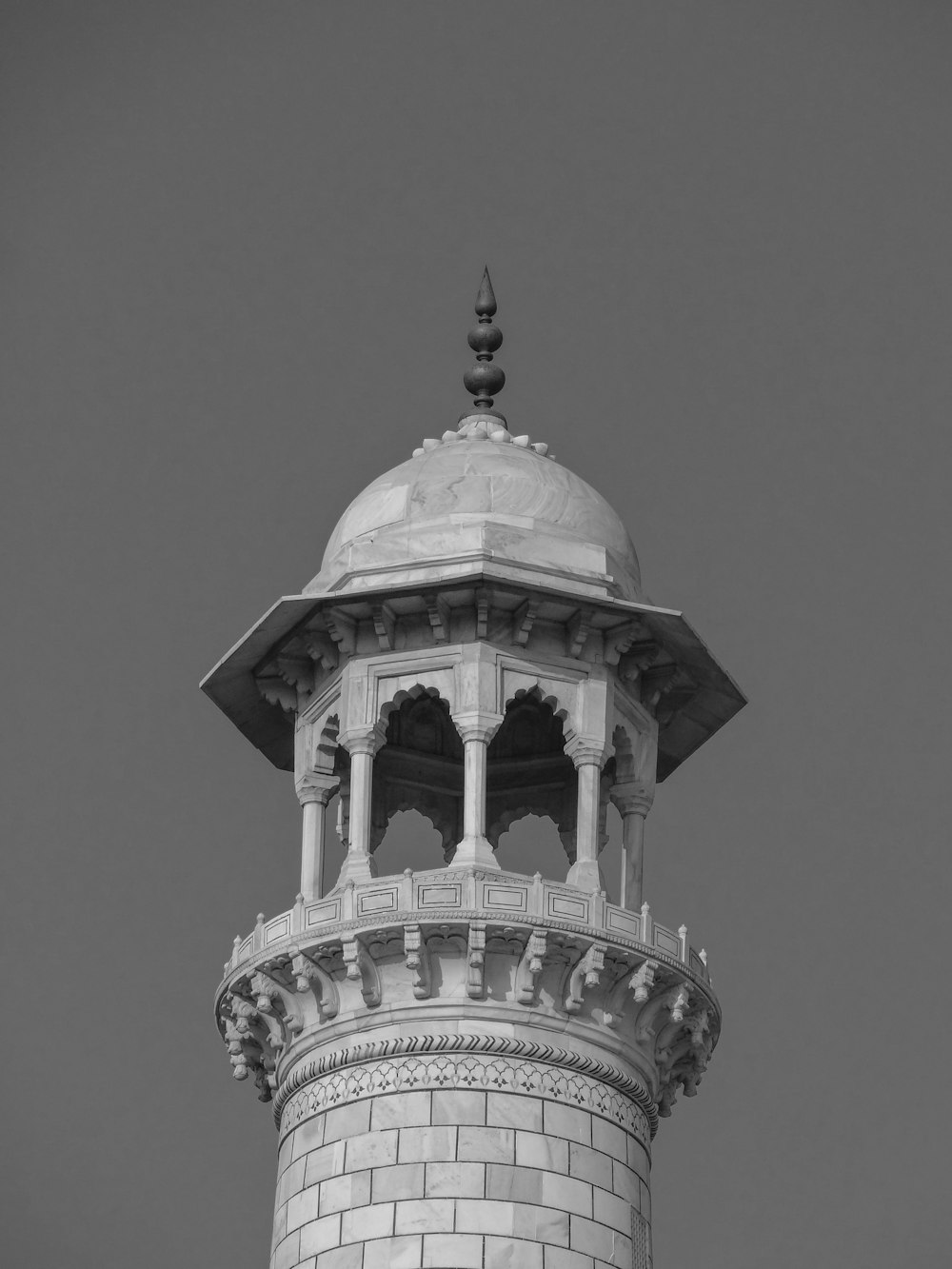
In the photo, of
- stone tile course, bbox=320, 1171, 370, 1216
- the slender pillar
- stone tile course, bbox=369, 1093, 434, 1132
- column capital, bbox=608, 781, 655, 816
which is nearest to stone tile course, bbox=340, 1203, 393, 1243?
stone tile course, bbox=320, 1171, 370, 1216

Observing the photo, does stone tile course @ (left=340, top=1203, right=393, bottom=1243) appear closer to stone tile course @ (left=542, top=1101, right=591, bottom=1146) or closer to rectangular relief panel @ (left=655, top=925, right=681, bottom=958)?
stone tile course @ (left=542, top=1101, right=591, bottom=1146)

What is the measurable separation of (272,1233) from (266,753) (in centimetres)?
778

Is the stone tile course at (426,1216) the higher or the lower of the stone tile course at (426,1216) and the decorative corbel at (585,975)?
the lower

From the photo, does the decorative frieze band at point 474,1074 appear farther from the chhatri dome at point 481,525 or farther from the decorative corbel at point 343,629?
the chhatri dome at point 481,525

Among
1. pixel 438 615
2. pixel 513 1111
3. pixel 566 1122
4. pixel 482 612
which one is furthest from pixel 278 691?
pixel 566 1122

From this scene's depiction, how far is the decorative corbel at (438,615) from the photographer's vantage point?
50719 mm

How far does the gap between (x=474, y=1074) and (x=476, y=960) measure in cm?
132

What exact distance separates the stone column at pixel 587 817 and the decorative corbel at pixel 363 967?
279 cm

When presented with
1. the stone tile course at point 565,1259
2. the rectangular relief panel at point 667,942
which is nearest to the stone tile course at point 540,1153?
the stone tile course at point 565,1259

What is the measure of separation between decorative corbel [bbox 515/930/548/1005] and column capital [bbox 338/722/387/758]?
11.3 ft

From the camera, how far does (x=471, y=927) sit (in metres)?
48.5

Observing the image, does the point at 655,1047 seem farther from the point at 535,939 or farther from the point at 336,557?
the point at 336,557

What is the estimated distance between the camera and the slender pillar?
51.6 metres

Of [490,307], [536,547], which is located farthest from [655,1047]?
[490,307]
